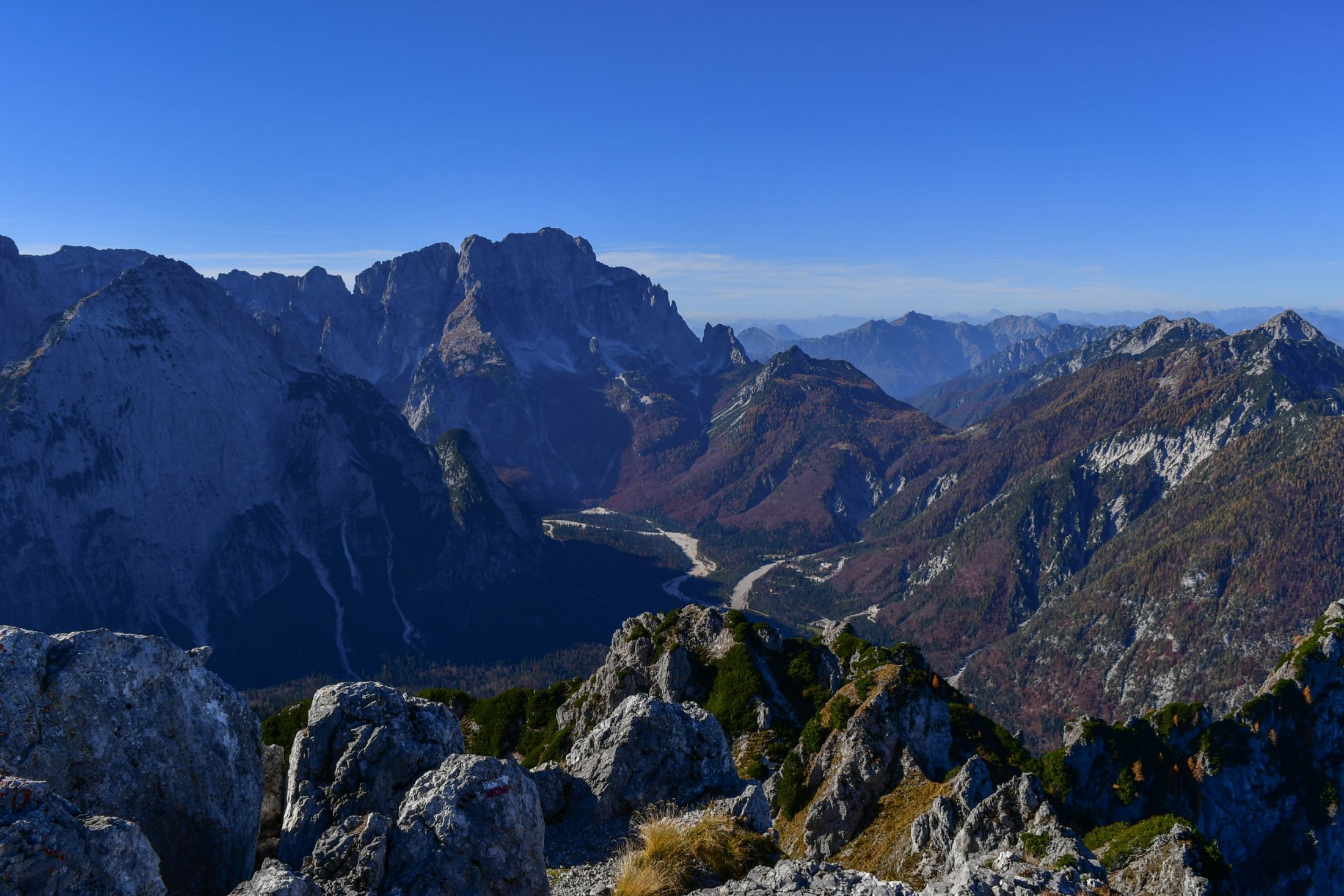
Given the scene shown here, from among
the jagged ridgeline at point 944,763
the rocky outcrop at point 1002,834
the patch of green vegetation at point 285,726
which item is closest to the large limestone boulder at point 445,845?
the jagged ridgeline at point 944,763

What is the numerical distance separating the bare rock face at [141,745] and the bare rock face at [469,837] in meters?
6.46

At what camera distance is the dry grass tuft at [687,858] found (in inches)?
811

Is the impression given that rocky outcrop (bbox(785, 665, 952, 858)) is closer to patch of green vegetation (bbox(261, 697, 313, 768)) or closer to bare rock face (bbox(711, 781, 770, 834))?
bare rock face (bbox(711, 781, 770, 834))

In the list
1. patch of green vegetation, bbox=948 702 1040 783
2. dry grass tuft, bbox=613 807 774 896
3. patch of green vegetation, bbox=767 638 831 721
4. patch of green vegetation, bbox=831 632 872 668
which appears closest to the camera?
dry grass tuft, bbox=613 807 774 896

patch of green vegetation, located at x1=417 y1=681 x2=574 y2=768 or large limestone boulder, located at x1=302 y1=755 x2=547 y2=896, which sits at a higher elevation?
large limestone boulder, located at x1=302 y1=755 x2=547 y2=896

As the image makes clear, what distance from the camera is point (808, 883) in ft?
63.9

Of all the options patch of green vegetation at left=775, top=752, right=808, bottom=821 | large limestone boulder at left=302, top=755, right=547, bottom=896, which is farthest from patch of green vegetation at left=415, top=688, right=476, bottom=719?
large limestone boulder at left=302, top=755, right=547, bottom=896

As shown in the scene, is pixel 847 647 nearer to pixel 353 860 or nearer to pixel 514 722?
pixel 514 722

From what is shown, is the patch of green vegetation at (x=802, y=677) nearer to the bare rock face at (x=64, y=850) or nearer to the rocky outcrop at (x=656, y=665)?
the rocky outcrop at (x=656, y=665)

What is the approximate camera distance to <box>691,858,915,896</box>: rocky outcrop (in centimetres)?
1875

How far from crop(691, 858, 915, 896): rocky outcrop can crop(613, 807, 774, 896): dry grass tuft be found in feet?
3.11

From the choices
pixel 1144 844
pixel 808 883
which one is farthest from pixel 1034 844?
pixel 808 883

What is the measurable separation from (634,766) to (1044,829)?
18.9 meters

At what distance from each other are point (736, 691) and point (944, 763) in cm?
1842
